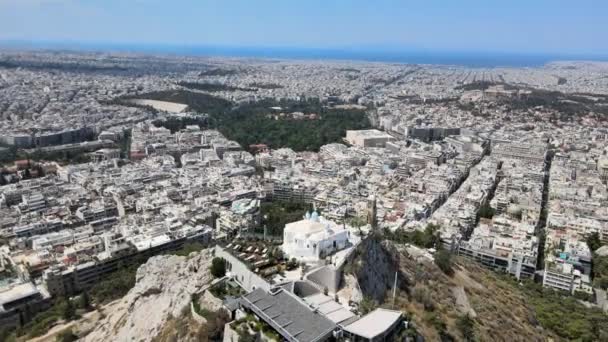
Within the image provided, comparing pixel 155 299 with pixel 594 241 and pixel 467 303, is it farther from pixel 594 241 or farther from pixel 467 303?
pixel 594 241

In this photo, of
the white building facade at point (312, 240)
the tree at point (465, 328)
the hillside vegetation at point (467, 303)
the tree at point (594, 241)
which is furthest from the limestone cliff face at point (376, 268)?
the tree at point (594, 241)

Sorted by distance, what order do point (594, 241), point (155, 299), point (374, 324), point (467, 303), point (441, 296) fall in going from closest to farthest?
point (374, 324) < point (155, 299) < point (441, 296) < point (467, 303) < point (594, 241)

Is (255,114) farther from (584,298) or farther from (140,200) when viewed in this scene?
(584,298)

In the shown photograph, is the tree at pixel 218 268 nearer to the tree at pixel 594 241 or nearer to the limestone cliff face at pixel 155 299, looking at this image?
the limestone cliff face at pixel 155 299

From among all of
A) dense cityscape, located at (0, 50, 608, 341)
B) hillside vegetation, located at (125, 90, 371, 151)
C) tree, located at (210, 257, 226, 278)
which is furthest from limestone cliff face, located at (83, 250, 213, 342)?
hillside vegetation, located at (125, 90, 371, 151)

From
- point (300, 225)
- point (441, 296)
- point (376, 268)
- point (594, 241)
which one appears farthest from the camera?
point (594, 241)

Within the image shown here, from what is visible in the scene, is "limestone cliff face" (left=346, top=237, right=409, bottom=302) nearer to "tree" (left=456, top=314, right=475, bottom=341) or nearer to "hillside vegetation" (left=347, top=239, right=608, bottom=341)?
"hillside vegetation" (left=347, top=239, right=608, bottom=341)

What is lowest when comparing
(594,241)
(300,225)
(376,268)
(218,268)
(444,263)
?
(594,241)

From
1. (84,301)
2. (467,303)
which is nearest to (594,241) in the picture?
(467,303)

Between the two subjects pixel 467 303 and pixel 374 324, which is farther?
pixel 467 303
